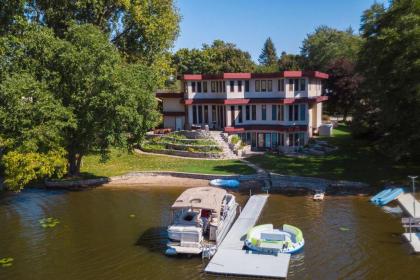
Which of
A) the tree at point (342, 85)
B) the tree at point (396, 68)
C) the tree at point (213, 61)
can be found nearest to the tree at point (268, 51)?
the tree at point (213, 61)

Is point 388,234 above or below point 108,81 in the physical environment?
below

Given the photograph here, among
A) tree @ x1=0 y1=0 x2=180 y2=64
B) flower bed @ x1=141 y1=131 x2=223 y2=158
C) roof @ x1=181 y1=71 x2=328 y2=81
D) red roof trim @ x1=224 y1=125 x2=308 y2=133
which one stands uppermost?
tree @ x1=0 y1=0 x2=180 y2=64

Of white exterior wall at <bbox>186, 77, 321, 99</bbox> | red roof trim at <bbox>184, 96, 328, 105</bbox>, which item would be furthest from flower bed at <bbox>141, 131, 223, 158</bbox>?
white exterior wall at <bbox>186, 77, 321, 99</bbox>

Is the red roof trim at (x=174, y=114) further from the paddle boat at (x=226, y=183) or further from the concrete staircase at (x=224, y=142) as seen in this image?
the paddle boat at (x=226, y=183)

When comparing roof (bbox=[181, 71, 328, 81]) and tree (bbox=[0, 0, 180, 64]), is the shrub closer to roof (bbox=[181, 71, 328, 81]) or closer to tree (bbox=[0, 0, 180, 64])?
roof (bbox=[181, 71, 328, 81])

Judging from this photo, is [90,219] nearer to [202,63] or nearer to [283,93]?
[283,93]

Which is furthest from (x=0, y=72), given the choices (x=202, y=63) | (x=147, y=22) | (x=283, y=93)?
(x=202, y=63)
